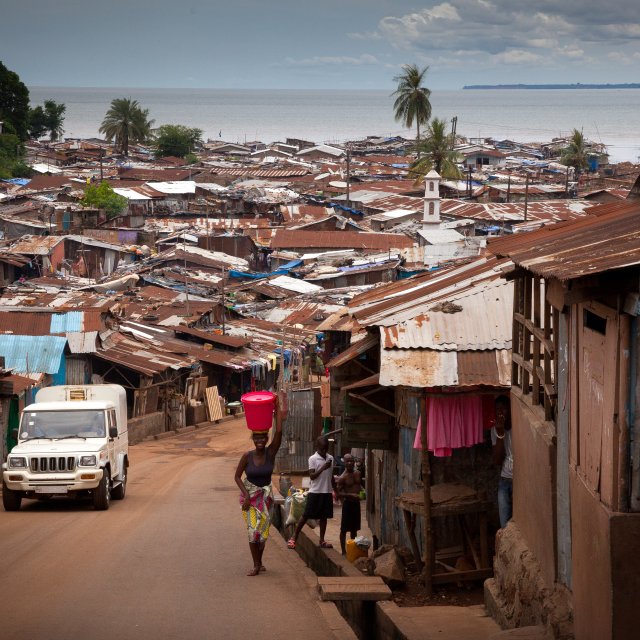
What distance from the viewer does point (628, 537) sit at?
20.7 ft

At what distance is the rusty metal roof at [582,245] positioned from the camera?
19.9ft

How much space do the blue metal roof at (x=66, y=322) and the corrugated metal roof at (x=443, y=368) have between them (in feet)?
67.6

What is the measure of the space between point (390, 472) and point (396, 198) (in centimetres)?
6106

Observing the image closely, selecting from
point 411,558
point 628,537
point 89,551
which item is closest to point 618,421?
point 628,537

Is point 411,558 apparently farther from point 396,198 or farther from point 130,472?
point 396,198

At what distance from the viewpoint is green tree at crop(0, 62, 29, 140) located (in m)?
103

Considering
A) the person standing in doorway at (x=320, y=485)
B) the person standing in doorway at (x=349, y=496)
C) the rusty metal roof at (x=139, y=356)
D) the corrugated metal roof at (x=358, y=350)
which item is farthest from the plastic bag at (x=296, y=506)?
the rusty metal roof at (x=139, y=356)

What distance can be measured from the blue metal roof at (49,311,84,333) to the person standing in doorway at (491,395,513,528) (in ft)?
70.3

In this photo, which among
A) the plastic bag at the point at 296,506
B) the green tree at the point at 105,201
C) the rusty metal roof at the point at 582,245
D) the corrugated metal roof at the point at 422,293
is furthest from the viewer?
the green tree at the point at 105,201

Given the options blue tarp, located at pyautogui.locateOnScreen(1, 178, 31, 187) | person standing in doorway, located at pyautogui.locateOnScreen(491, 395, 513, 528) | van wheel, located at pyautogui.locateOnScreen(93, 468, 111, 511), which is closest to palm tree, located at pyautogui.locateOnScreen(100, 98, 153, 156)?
blue tarp, located at pyautogui.locateOnScreen(1, 178, 31, 187)

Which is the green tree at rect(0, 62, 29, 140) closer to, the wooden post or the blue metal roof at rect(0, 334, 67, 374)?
the blue metal roof at rect(0, 334, 67, 374)

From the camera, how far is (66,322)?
30734mm

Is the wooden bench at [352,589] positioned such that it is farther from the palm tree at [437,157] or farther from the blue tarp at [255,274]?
the palm tree at [437,157]

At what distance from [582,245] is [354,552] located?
7189mm
